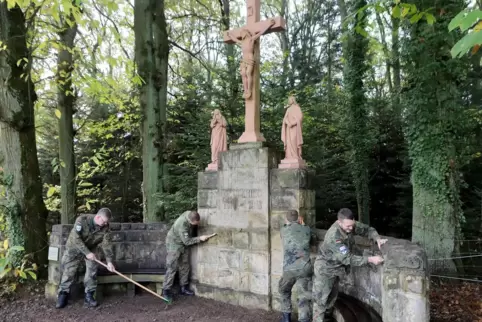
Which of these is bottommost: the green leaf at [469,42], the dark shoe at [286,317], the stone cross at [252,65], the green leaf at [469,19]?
the dark shoe at [286,317]

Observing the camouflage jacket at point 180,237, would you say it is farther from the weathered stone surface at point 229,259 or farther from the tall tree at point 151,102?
the tall tree at point 151,102

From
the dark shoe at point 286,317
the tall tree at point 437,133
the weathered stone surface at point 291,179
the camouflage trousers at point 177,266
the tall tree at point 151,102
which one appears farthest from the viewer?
the tall tree at point 151,102

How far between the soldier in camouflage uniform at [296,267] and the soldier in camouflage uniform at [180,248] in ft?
6.69

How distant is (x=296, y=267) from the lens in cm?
529

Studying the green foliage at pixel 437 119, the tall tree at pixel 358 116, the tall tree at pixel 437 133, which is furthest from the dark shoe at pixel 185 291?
the tall tree at pixel 358 116

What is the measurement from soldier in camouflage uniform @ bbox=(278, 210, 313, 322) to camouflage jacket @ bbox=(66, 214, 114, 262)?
3220 millimetres

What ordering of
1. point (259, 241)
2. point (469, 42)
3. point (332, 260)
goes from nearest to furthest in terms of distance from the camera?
point (469, 42)
point (332, 260)
point (259, 241)

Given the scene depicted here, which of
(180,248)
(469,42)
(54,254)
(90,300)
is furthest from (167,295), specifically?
(469,42)

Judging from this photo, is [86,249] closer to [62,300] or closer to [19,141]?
[62,300]

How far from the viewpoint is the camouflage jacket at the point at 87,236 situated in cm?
657

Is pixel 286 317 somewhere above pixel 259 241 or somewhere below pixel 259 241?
below

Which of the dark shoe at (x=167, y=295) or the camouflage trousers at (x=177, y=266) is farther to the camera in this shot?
the camouflage trousers at (x=177, y=266)

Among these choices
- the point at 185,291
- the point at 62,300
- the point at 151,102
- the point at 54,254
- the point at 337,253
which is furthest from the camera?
the point at 151,102

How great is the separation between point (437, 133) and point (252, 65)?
462 cm
